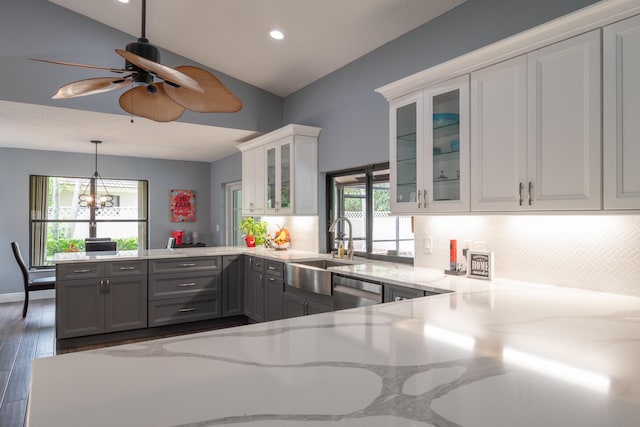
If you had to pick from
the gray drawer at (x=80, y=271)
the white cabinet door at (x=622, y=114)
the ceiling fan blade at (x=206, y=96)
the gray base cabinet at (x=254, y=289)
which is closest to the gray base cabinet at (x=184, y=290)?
the gray base cabinet at (x=254, y=289)

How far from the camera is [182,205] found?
25.4 ft

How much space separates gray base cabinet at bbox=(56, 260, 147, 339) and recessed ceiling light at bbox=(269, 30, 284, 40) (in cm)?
268

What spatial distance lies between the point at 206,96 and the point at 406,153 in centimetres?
145

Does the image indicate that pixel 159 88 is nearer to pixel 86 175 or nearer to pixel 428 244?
pixel 428 244

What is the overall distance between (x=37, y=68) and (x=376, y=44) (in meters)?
3.35

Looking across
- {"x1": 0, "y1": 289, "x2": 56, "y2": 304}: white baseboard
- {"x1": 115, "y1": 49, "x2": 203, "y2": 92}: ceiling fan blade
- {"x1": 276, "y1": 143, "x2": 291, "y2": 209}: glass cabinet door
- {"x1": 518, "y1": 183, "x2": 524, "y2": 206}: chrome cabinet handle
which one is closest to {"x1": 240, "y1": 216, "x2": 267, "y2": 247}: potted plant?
{"x1": 276, "y1": 143, "x2": 291, "y2": 209}: glass cabinet door

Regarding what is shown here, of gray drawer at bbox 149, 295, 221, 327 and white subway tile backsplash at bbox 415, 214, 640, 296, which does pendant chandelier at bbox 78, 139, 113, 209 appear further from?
white subway tile backsplash at bbox 415, 214, 640, 296

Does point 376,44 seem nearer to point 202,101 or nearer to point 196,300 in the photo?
point 202,101

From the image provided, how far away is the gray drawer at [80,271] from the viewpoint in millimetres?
3840

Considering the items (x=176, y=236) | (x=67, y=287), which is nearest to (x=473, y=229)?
(x=67, y=287)

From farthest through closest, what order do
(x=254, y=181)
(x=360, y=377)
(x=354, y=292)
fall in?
(x=254, y=181)
(x=354, y=292)
(x=360, y=377)

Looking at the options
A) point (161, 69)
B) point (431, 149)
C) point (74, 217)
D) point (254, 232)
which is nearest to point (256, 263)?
point (254, 232)

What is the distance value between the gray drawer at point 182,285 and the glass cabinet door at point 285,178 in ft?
3.74

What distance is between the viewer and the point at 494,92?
7.60 ft
